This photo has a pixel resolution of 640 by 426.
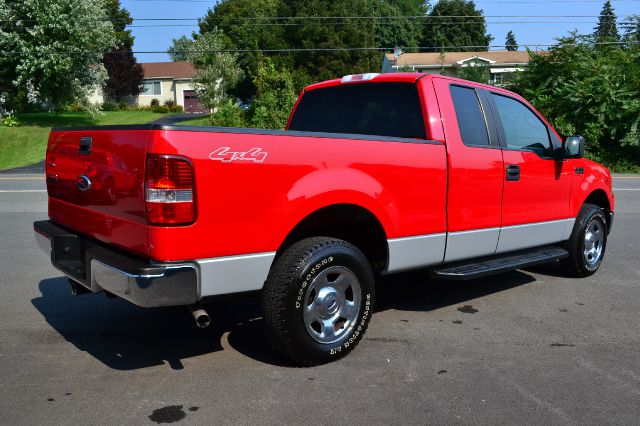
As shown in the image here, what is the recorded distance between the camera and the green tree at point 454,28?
79.7m

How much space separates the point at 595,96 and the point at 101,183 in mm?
21199

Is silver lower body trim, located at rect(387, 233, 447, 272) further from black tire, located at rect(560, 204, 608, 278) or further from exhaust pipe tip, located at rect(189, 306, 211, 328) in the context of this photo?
black tire, located at rect(560, 204, 608, 278)

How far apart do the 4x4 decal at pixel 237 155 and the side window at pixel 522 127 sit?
2.75 metres

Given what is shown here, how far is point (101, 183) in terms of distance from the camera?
3.74m

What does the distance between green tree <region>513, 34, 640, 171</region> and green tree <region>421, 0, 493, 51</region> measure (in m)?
56.9

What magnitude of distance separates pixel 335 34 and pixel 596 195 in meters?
41.8

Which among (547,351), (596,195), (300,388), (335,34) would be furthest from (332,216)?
(335,34)

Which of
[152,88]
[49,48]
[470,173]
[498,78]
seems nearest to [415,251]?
[470,173]

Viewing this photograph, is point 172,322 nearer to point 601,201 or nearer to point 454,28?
point 601,201

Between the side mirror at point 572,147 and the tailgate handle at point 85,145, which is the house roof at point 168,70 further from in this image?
the tailgate handle at point 85,145

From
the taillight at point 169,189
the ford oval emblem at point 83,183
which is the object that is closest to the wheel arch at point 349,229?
the taillight at point 169,189

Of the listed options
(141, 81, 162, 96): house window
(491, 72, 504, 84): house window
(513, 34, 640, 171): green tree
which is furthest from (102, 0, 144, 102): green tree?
(513, 34, 640, 171): green tree

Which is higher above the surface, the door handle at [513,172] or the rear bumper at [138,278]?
the door handle at [513,172]

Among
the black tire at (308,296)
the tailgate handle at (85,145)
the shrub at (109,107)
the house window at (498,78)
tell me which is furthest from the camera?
the shrub at (109,107)
